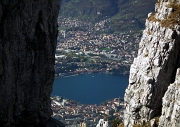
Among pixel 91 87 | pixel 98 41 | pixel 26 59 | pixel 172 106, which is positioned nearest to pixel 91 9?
pixel 98 41

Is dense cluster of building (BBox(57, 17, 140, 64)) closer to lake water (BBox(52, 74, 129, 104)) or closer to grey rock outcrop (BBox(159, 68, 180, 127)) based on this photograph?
lake water (BBox(52, 74, 129, 104))

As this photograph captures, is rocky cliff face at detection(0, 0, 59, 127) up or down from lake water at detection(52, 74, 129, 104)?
up

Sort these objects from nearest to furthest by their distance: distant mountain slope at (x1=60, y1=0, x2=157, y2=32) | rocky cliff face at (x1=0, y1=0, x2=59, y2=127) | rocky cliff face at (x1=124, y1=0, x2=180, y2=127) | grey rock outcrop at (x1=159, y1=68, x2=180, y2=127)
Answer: rocky cliff face at (x1=0, y1=0, x2=59, y2=127)
grey rock outcrop at (x1=159, y1=68, x2=180, y2=127)
rocky cliff face at (x1=124, y1=0, x2=180, y2=127)
distant mountain slope at (x1=60, y1=0, x2=157, y2=32)

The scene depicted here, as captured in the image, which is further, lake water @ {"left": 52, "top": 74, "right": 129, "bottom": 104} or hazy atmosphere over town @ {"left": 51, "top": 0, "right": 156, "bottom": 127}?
lake water @ {"left": 52, "top": 74, "right": 129, "bottom": 104}

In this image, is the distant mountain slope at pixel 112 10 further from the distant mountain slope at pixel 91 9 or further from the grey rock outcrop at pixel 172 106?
the grey rock outcrop at pixel 172 106

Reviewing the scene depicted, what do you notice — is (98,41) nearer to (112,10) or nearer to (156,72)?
(112,10)

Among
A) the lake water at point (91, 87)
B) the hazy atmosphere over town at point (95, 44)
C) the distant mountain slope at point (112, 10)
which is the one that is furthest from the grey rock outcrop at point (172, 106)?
the distant mountain slope at point (112, 10)

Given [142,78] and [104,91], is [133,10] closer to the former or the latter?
[104,91]

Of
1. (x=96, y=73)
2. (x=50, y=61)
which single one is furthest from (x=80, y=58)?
(x=50, y=61)

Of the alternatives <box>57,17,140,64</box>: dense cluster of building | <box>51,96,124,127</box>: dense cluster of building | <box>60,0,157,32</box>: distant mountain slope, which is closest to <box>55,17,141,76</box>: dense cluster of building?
<box>57,17,140,64</box>: dense cluster of building
